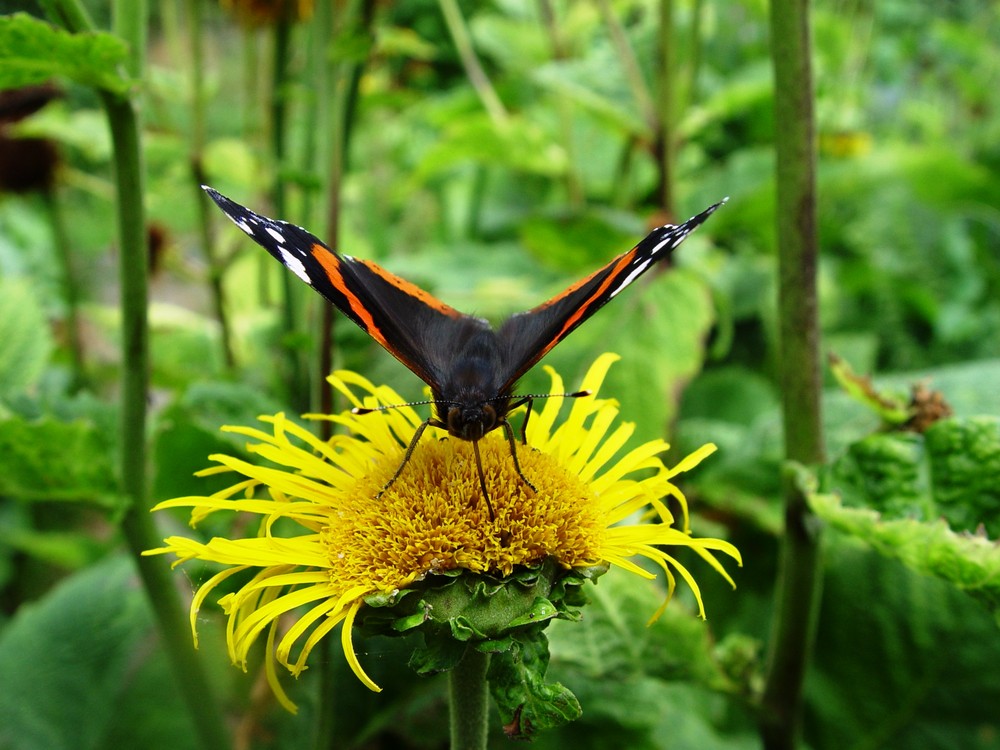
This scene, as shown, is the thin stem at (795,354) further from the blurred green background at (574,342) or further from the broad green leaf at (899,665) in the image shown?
the broad green leaf at (899,665)

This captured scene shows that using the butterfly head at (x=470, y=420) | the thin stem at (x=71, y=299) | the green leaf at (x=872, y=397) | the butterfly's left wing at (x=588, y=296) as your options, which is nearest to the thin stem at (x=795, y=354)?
the green leaf at (x=872, y=397)

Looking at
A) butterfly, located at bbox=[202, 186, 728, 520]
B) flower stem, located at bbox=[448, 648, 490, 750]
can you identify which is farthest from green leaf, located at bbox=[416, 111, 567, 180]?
flower stem, located at bbox=[448, 648, 490, 750]

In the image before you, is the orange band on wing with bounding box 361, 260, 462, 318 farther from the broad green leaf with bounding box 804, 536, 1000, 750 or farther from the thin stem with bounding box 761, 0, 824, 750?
the broad green leaf with bounding box 804, 536, 1000, 750

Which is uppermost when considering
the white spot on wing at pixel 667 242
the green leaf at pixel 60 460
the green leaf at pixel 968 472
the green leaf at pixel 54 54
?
the green leaf at pixel 54 54

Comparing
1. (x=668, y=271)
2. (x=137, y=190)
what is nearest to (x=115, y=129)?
(x=137, y=190)

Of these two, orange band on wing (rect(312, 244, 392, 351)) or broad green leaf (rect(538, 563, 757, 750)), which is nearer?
orange band on wing (rect(312, 244, 392, 351))

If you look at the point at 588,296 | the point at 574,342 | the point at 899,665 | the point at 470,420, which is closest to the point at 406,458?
the point at 470,420

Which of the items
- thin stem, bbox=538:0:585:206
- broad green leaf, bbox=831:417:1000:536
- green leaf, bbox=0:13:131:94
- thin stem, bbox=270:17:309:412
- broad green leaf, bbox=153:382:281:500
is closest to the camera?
green leaf, bbox=0:13:131:94
